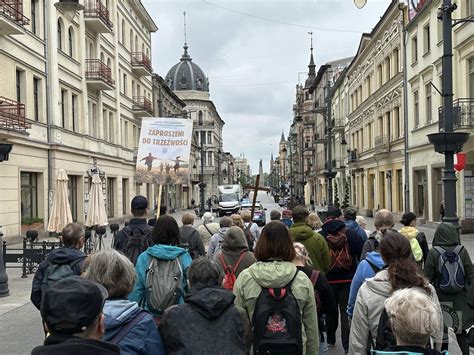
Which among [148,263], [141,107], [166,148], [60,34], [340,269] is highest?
[60,34]

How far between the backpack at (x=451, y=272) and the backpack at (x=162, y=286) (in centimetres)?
291

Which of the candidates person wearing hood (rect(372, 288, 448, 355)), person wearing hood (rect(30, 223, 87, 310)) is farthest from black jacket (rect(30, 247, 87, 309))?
person wearing hood (rect(372, 288, 448, 355))

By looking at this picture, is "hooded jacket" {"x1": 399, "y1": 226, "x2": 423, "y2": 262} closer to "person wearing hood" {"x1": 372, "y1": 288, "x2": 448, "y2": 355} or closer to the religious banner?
"person wearing hood" {"x1": 372, "y1": 288, "x2": 448, "y2": 355}

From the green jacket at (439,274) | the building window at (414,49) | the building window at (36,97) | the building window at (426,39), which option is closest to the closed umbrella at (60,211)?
the building window at (36,97)

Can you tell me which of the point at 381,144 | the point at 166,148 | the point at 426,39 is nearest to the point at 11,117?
the point at 166,148

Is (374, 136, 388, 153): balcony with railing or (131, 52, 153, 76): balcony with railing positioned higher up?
(131, 52, 153, 76): balcony with railing

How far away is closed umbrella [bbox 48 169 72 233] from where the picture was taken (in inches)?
634

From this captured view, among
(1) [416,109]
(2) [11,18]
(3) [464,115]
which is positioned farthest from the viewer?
(1) [416,109]

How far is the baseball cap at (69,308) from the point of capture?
2.38m

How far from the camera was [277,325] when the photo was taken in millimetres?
3859

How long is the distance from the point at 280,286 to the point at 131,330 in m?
1.25

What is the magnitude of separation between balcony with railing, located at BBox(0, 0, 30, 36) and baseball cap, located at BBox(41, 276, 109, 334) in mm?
19942

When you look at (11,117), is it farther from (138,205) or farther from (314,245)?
(314,245)

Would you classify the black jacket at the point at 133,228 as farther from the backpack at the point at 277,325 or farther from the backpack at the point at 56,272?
the backpack at the point at 277,325
